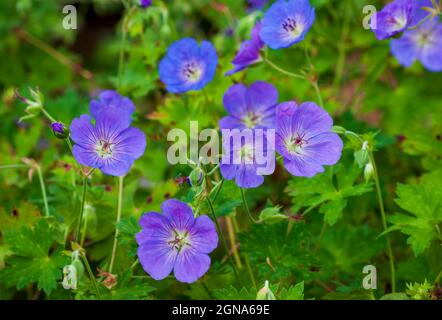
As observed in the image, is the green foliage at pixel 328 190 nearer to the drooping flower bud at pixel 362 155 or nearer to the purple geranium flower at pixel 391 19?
the drooping flower bud at pixel 362 155

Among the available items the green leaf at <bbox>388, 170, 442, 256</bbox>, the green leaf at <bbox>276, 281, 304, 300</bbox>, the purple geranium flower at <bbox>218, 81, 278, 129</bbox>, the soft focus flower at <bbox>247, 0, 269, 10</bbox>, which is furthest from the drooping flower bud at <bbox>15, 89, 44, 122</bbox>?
the soft focus flower at <bbox>247, 0, 269, 10</bbox>

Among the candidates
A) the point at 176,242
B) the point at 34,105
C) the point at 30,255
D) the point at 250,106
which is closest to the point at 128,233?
the point at 176,242

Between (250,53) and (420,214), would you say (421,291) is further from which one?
(250,53)

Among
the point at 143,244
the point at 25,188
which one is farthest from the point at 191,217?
the point at 25,188

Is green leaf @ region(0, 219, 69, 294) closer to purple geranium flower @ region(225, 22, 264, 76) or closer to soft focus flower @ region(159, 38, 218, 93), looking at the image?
soft focus flower @ region(159, 38, 218, 93)

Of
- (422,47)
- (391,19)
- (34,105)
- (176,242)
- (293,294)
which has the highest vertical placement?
(422,47)

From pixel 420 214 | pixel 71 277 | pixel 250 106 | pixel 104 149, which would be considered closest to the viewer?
pixel 71 277

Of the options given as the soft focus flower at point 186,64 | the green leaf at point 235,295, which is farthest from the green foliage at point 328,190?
the soft focus flower at point 186,64

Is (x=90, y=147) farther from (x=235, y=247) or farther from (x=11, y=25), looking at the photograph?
(x=11, y=25)
